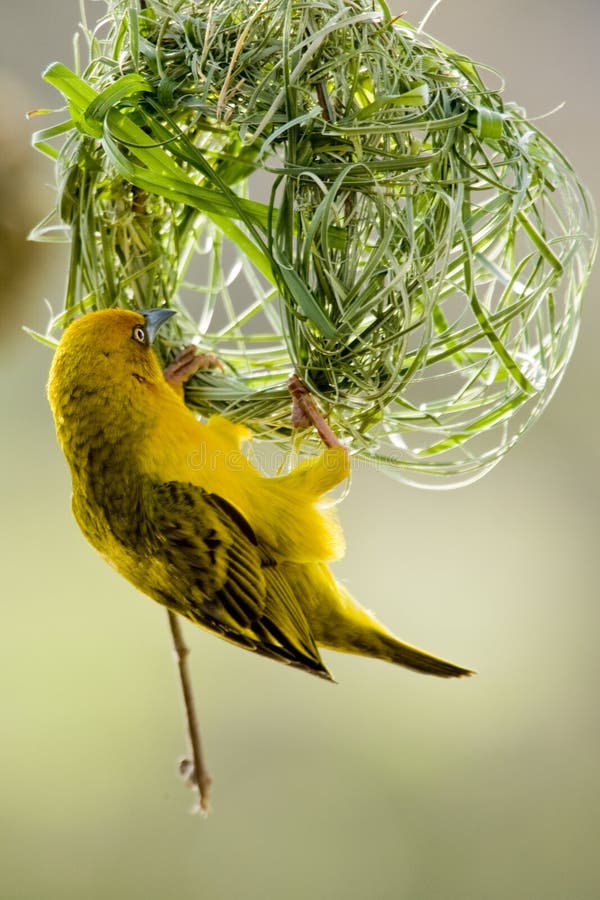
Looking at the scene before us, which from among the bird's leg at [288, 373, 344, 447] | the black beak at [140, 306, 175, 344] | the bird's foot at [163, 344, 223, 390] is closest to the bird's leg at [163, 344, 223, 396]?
the bird's foot at [163, 344, 223, 390]

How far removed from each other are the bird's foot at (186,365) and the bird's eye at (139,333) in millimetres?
94

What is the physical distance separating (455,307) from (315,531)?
2.32 metres

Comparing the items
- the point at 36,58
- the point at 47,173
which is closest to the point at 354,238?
the point at 47,173

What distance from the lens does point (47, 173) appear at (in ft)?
7.27

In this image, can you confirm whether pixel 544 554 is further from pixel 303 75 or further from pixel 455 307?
pixel 303 75

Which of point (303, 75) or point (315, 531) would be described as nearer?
point (303, 75)

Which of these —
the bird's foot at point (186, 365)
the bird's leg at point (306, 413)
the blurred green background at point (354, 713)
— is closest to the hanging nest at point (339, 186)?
the bird's leg at point (306, 413)

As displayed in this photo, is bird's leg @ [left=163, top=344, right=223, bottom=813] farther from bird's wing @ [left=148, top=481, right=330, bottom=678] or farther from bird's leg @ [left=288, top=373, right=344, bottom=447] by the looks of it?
bird's leg @ [left=288, top=373, right=344, bottom=447]

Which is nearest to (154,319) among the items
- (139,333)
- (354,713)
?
(139,333)

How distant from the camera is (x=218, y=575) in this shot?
1.77m

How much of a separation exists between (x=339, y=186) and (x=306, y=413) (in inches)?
16.5

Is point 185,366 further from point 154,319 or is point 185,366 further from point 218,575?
point 218,575

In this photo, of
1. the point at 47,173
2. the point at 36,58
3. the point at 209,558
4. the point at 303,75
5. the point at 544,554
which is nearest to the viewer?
the point at 303,75

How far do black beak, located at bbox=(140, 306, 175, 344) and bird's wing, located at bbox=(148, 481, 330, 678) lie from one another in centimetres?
28
